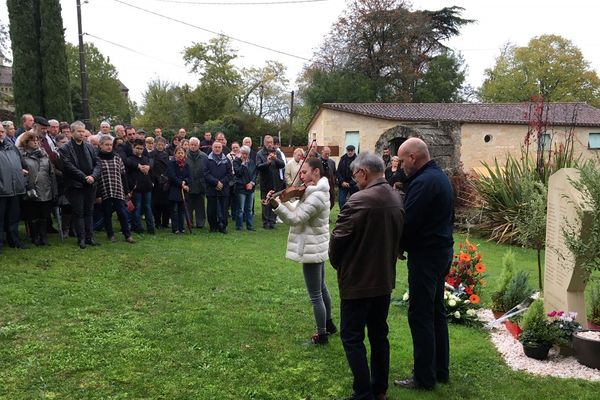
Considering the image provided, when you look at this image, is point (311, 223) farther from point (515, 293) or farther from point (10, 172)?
point (10, 172)

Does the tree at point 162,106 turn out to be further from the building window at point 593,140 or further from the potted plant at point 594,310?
the potted plant at point 594,310

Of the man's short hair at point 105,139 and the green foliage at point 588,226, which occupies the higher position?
the man's short hair at point 105,139

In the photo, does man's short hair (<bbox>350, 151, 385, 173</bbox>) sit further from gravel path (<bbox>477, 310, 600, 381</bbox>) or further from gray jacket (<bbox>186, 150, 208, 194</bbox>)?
gray jacket (<bbox>186, 150, 208, 194</bbox>)

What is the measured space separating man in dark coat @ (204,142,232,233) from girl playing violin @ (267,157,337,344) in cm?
660

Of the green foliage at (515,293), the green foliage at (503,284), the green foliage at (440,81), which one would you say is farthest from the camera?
the green foliage at (440,81)

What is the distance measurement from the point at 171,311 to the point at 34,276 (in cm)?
227

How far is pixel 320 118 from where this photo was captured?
3447 cm

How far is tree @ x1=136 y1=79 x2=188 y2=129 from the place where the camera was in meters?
47.4

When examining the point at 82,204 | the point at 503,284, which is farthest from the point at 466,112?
the point at 82,204

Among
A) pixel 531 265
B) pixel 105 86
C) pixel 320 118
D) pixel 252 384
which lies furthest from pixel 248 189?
pixel 105 86

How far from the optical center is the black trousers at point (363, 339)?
377 cm

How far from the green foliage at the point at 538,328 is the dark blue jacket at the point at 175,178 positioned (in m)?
7.53

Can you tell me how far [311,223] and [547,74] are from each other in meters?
52.7

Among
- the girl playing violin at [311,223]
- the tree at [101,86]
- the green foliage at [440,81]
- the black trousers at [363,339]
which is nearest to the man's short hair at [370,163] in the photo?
the girl playing violin at [311,223]
